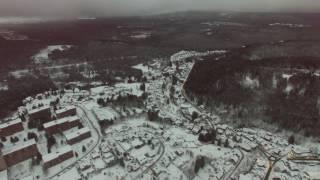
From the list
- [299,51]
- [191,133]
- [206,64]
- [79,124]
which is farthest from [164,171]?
[299,51]

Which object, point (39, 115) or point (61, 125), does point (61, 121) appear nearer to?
point (61, 125)

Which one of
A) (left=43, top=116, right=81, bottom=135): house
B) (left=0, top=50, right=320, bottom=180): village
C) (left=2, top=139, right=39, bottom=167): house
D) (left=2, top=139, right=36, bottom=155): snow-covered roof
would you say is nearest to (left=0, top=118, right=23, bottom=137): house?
(left=0, top=50, right=320, bottom=180): village

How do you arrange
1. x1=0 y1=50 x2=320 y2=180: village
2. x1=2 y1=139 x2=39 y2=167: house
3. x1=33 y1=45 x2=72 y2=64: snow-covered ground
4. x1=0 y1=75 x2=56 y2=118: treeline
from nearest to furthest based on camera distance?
x1=0 y1=50 x2=320 y2=180: village → x1=2 y1=139 x2=39 y2=167: house → x1=0 y1=75 x2=56 y2=118: treeline → x1=33 y1=45 x2=72 y2=64: snow-covered ground

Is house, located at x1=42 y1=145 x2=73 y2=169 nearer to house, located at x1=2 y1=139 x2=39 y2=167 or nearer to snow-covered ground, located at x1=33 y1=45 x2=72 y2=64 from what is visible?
house, located at x1=2 y1=139 x2=39 y2=167

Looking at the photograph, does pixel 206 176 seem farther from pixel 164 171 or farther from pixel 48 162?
pixel 48 162

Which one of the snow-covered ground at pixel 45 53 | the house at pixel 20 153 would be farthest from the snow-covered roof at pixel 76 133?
the snow-covered ground at pixel 45 53

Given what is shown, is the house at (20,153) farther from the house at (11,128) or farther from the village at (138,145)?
the house at (11,128)

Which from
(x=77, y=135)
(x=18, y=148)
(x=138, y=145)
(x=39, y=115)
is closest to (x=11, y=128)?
(x=39, y=115)
